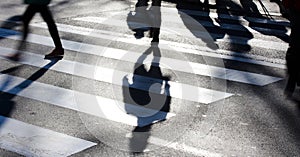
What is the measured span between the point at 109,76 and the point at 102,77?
0.34 ft

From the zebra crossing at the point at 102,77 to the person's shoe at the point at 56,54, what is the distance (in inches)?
6.2

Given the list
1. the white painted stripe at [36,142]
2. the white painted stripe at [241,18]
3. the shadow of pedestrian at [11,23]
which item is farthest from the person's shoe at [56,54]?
the white painted stripe at [241,18]

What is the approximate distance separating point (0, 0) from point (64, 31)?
4.30m

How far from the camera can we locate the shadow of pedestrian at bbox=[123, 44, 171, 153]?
4.68 metres

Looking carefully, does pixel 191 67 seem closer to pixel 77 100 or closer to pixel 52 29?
pixel 77 100

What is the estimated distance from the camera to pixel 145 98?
5.64m

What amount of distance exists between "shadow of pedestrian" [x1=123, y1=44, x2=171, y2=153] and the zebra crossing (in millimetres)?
28

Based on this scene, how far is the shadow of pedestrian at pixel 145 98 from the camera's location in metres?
4.68

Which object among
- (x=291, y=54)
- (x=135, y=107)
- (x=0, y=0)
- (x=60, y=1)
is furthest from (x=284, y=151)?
(x=0, y=0)

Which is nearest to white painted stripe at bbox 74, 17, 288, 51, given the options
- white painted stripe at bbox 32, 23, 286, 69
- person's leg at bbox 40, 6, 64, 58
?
white painted stripe at bbox 32, 23, 286, 69

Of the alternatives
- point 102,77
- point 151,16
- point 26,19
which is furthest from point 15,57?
point 151,16

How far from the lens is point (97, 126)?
15.9 ft

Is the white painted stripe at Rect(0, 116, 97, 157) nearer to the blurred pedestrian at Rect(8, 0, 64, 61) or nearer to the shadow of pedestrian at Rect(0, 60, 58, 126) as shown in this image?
the shadow of pedestrian at Rect(0, 60, 58, 126)

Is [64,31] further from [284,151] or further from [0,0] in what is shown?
[284,151]
